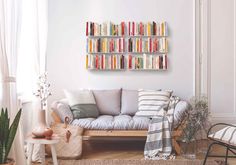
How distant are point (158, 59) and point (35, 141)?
2628mm

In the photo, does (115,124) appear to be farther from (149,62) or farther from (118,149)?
(149,62)

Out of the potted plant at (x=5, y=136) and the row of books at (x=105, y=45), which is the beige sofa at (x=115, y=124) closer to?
the row of books at (x=105, y=45)

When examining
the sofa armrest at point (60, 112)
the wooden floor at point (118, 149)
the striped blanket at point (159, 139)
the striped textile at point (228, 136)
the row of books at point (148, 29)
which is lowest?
the wooden floor at point (118, 149)

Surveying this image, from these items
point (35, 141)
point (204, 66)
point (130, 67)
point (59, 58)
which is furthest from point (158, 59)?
point (35, 141)

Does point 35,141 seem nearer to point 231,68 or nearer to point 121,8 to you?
point 121,8

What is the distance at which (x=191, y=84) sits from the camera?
4.93 m

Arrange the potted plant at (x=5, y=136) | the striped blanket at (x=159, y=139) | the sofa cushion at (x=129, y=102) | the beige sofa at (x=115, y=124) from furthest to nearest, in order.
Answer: the sofa cushion at (x=129, y=102), the beige sofa at (x=115, y=124), the striped blanket at (x=159, y=139), the potted plant at (x=5, y=136)

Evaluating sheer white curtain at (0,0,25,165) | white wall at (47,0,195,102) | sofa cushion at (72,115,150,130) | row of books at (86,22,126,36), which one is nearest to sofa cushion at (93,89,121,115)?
white wall at (47,0,195,102)

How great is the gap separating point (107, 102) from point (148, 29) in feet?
4.56

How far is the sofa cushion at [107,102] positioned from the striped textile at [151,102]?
0.38m

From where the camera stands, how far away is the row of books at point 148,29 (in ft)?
15.9

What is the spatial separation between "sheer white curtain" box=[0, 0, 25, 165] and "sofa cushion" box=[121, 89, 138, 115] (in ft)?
6.46

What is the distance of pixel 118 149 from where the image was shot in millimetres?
4344

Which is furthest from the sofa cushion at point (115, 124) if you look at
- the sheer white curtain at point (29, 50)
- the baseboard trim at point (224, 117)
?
the baseboard trim at point (224, 117)
